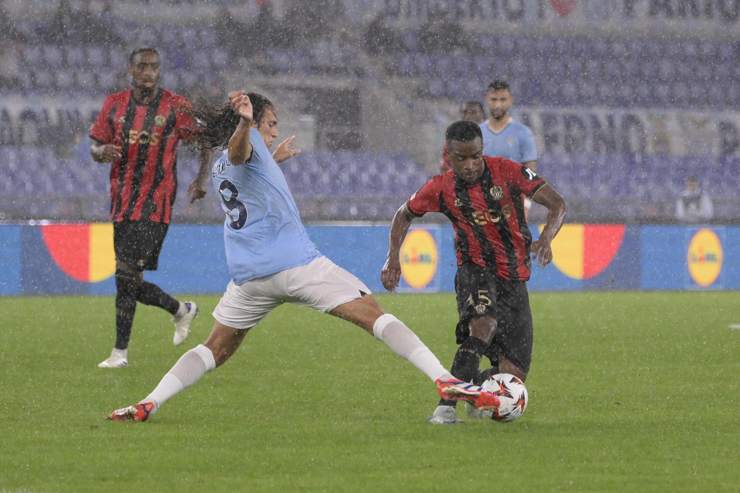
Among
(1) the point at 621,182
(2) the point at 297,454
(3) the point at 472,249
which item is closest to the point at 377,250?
(1) the point at 621,182

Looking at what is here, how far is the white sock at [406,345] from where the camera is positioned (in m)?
5.58

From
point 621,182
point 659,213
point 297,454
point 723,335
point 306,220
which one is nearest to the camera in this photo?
point 297,454

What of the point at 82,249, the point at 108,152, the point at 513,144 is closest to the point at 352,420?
the point at 108,152

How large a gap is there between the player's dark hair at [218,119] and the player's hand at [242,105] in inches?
11.2

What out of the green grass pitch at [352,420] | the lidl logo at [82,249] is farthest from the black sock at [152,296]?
the lidl logo at [82,249]

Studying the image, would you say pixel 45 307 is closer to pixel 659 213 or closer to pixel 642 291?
pixel 642 291

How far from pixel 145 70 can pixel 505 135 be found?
10.1ft

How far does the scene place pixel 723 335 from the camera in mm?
10820

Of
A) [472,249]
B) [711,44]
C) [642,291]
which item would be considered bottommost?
[642,291]

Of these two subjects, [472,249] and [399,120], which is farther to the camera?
[399,120]

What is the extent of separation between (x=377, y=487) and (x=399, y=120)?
59.4 feet

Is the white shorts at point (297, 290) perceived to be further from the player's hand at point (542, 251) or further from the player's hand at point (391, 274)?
the player's hand at point (542, 251)

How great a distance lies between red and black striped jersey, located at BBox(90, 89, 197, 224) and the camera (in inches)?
333

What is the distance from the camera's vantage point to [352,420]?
19.8 ft
